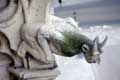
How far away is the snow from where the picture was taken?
2.53 feet

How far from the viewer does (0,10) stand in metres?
0.53

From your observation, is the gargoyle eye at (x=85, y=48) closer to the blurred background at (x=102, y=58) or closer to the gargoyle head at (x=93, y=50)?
the gargoyle head at (x=93, y=50)

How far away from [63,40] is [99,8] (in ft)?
4.13

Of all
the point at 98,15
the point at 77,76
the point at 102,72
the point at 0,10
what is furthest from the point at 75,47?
the point at 98,15

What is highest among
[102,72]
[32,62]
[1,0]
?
[1,0]

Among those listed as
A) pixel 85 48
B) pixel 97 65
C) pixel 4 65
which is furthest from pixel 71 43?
pixel 97 65

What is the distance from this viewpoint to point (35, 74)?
52cm

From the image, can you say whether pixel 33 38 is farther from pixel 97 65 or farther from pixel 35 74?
pixel 97 65

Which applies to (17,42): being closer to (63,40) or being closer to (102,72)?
(63,40)

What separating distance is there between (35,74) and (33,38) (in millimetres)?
63

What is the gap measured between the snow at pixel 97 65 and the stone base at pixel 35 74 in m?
0.11

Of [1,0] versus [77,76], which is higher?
[1,0]

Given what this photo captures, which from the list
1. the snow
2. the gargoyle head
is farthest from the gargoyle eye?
the snow

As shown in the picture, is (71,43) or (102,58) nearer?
(71,43)
